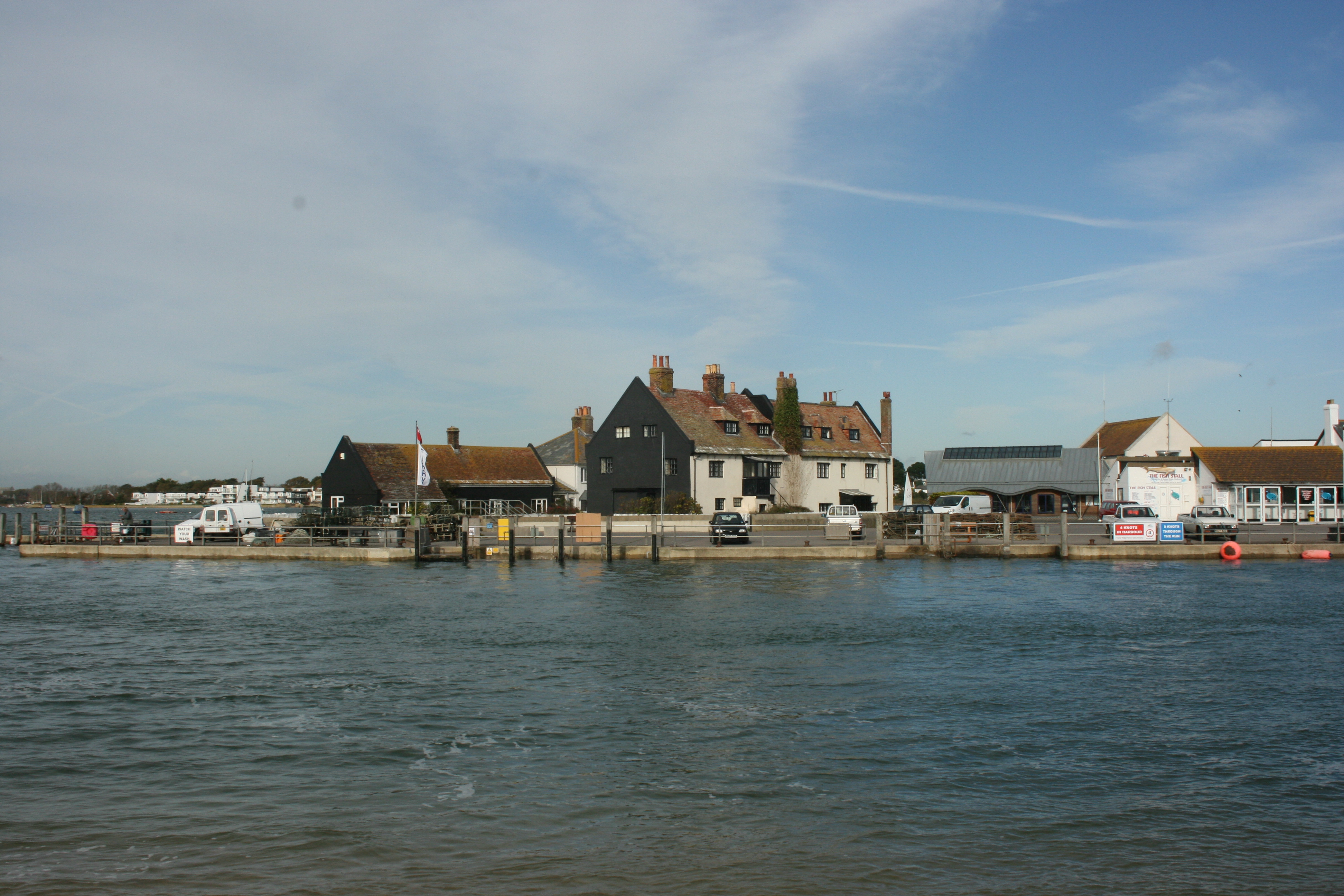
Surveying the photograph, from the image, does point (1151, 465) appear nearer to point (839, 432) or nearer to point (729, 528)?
point (839, 432)

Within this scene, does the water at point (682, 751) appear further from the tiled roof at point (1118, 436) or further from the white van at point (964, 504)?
the tiled roof at point (1118, 436)

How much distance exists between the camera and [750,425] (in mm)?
73312

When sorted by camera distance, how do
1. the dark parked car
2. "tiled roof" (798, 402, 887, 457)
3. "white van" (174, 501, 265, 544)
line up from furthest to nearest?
"tiled roof" (798, 402, 887, 457)
"white van" (174, 501, 265, 544)
the dark parked car

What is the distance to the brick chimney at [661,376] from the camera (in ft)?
228

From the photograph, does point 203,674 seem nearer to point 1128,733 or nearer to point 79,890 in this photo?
point 79,890

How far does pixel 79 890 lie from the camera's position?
417 inches

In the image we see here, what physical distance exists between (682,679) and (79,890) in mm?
12318

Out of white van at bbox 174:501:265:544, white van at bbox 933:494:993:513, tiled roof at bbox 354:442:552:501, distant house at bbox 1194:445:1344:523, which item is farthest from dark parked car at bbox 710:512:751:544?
distant house at bbox 1194:445:1344:523

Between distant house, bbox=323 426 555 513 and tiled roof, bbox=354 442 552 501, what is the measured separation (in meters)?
0.06

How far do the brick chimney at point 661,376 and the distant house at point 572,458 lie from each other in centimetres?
1580

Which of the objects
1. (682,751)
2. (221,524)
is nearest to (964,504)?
(221,524)

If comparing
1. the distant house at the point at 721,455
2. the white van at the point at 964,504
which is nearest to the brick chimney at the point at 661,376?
the distant house at the point at 721,455

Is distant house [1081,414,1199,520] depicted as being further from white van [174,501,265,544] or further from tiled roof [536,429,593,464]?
white van [174,501,265,544]

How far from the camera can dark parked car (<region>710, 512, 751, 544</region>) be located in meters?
47.5
